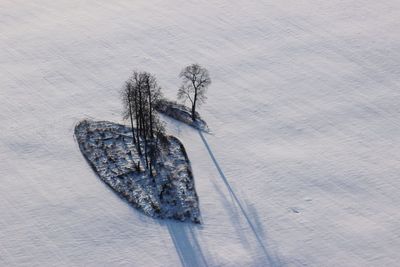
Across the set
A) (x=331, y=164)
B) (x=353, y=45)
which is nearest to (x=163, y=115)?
(x=331, y=164)

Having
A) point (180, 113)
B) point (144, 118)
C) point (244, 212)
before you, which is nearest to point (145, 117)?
point (144, 118)

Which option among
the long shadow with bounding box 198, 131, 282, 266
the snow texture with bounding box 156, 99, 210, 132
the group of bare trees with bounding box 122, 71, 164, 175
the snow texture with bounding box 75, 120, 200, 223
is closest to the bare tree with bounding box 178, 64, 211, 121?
the snow texture with bounding box 156, 99, 210, 132

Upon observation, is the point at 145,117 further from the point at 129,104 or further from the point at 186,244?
the point at 186,244

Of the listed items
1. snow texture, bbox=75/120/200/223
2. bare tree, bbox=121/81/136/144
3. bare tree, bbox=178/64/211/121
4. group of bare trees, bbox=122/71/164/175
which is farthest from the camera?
bare tree, bbox=178/64/211/121

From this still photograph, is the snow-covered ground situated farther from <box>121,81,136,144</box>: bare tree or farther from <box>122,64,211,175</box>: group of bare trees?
<box>121,81,136,144</box>: bare tree

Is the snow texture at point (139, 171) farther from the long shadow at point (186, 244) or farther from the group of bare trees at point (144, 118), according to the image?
the long shadow at point (186, 244)

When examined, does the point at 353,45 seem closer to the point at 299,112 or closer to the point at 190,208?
the point at 299,112

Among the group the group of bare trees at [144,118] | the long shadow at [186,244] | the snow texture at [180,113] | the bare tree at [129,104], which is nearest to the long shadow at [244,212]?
the snow texture at [180,113]
